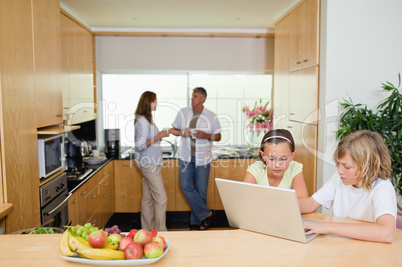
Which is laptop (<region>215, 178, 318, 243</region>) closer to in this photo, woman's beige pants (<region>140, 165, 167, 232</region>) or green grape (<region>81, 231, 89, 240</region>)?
green grape (<region>81, 231, 89, 240</region>)

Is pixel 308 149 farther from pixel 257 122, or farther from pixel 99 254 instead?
pixel 99 254

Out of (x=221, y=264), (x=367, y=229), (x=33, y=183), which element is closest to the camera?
(x=221, y=264)

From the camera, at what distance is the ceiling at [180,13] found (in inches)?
149

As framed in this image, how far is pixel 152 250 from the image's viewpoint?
139 cm

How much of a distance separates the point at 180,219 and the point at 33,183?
2.55m

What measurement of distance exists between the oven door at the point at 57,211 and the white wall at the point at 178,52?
97.8 inches

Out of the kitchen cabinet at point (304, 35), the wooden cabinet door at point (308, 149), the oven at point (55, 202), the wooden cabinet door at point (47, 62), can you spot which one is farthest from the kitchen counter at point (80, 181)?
the kitchen cabinet at point (304, 35)

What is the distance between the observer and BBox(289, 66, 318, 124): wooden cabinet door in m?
3.35

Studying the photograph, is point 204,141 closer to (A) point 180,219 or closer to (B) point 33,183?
(A) point 180,219

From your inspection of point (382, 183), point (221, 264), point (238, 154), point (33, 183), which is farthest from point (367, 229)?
point (238, 154)

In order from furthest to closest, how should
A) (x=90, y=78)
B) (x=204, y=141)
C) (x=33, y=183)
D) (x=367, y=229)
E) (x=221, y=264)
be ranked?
(x=90, y=78) < (x=204, y=141) < (x=33, y=183) < (x=367, y=229) < (x=221, y=264)

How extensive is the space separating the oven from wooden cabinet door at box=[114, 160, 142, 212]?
1603 mm

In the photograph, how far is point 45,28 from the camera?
112 inches

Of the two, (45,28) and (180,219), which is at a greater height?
(45,28)
